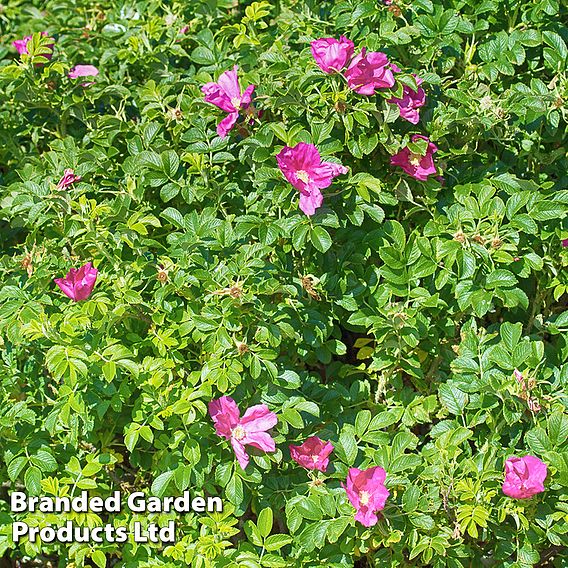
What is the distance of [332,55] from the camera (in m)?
2.00

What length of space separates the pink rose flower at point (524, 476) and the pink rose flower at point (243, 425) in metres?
0.48

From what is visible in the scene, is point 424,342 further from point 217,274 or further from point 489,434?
point 217,274

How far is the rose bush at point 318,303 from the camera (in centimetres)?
192

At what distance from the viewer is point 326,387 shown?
7.02ft

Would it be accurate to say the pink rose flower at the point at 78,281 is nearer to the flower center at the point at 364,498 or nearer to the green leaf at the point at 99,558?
the green leaf at the point at 99,558

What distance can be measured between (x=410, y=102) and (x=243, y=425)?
0.83m

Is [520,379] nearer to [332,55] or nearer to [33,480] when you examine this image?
[332,55]

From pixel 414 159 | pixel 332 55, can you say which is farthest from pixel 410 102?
pixel 332 55

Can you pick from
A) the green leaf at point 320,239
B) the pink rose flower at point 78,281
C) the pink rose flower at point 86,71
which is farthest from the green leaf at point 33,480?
the pink rose flower at point 86,71

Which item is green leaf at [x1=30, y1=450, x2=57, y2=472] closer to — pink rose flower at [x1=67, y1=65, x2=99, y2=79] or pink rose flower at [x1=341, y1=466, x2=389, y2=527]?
pink rose flower at [x1=341, y1=466, x2=389, y2=527]

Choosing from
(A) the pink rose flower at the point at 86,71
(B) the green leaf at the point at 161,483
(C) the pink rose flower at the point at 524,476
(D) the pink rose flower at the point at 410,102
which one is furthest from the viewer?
(A) the pink rose flower at the point at 86,71

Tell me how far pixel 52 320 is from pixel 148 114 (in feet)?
2.21

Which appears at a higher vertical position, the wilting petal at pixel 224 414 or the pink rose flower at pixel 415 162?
the pink rose flower at pixel 415 162

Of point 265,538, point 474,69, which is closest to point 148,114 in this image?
point 474,69
